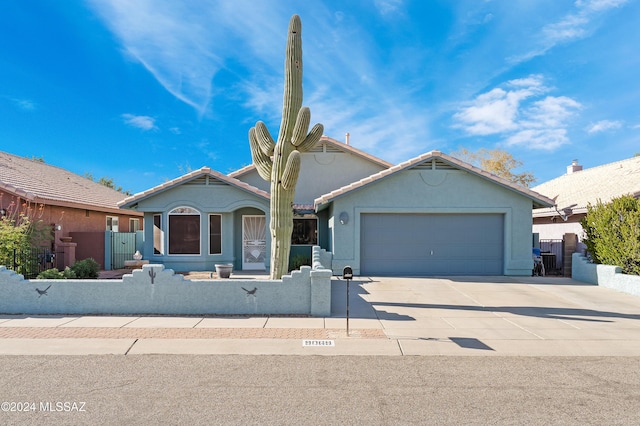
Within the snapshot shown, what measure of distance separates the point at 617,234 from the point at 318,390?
1239 centimetres

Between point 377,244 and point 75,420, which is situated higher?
point 377,244

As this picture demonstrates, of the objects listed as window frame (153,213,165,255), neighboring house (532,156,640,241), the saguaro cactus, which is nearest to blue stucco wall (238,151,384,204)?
window frame (153,213,165,255)

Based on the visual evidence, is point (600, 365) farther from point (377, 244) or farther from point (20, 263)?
point (20, 263)

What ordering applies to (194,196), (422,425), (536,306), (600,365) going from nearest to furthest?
(422,425) < (600,365) < (536,306) < (194,196)

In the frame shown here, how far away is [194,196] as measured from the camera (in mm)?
16547

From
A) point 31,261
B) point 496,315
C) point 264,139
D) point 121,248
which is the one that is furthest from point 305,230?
point 496,315

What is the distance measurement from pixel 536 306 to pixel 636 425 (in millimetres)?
6320

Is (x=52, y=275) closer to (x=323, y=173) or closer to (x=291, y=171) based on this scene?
(x=291, y=171)

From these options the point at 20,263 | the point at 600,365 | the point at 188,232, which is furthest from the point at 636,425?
the point at 188,232

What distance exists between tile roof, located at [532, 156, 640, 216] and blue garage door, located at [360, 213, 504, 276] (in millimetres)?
4624

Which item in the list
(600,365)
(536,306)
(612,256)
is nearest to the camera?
(600,365)

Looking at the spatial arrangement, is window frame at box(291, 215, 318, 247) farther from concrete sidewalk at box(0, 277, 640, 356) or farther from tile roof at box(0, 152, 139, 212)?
tile roof at box(0, 152, 139, 212)

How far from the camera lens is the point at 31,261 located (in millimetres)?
12281

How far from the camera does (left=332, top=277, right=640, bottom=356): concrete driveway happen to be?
705cm
